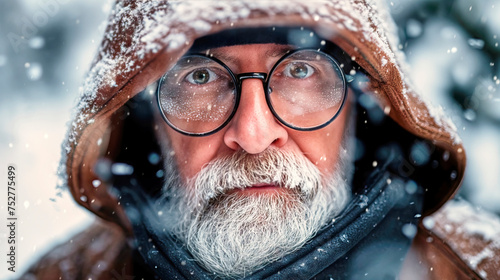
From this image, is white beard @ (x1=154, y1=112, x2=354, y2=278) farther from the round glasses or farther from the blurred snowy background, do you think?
the blurred snowy background

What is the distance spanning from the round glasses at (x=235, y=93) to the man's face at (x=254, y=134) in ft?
0.13

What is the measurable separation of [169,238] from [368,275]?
2.95 ft

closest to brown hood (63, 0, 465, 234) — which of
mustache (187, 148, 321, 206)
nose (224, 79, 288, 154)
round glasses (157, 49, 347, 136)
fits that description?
round glasses (157, 49, 347, 136)

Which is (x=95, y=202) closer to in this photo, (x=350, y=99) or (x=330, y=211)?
(x=330, y=211)

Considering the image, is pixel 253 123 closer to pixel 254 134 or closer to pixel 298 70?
pixel 254 134

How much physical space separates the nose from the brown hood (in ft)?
1.02

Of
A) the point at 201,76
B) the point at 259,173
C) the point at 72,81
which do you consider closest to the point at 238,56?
the point at 201,76

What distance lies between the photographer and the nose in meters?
1.75

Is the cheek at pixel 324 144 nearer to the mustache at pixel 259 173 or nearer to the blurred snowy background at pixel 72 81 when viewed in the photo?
the mustache at pixel 259 173

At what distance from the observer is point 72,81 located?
203 inches

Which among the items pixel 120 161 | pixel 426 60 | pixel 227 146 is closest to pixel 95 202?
pixel 120 161

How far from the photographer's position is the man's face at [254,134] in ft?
5.78

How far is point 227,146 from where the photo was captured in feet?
6.19

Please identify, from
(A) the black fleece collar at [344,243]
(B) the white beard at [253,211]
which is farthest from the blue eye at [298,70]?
(A) the black fleece collar at [344,243]
